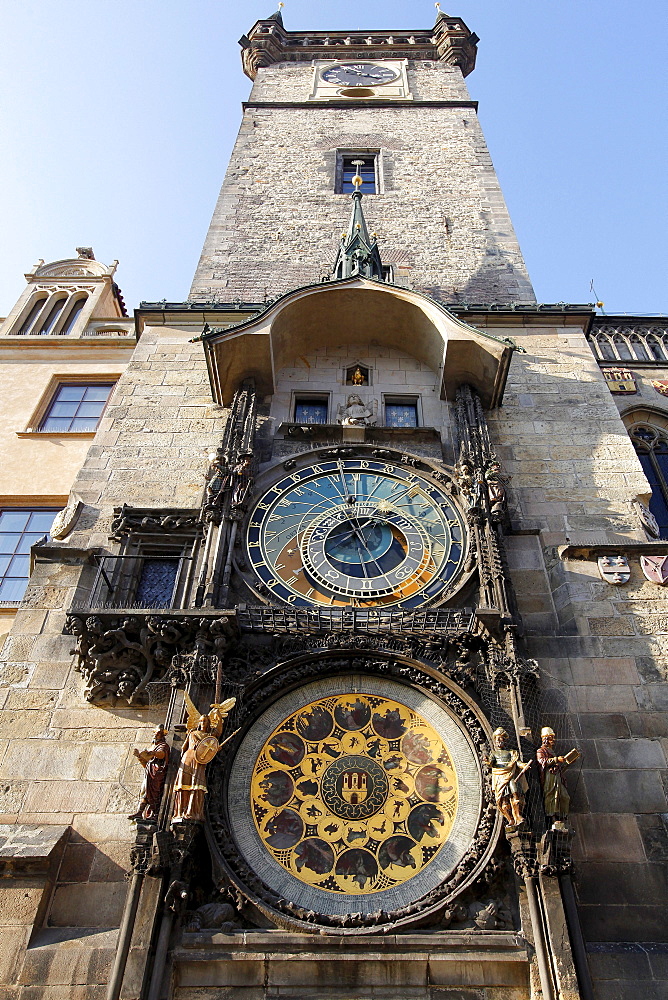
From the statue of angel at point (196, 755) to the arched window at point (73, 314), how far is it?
9433 mm

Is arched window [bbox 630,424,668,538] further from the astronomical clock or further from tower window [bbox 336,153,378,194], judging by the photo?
tower window [bbox 336,153,378,194]

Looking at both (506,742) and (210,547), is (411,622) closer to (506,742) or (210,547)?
(506,742)

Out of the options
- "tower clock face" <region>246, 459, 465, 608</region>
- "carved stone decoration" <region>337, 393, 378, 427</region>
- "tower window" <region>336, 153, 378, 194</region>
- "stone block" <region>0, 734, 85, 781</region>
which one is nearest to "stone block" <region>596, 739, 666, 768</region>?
"tower clock face" <region>246, 459, 465, 608</region>

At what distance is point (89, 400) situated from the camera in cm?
1317

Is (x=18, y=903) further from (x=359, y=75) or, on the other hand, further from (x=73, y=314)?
(x=359, y=75)

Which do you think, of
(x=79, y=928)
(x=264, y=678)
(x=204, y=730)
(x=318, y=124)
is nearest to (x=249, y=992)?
(x=79, y=928)

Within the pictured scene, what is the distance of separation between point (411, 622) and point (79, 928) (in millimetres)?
3875

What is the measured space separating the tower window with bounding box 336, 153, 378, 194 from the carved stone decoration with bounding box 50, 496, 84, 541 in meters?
11.1

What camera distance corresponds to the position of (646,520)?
9.93 metres

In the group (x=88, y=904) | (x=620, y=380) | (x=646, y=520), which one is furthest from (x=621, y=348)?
(x=88, y=904)

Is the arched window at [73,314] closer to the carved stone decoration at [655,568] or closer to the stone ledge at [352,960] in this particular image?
the carved stone decoration at [655,568]

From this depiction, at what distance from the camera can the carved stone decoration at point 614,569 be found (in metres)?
9.16

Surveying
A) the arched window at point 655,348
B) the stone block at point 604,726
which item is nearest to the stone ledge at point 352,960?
the stone block at point 604,726

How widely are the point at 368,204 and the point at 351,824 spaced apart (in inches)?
548
